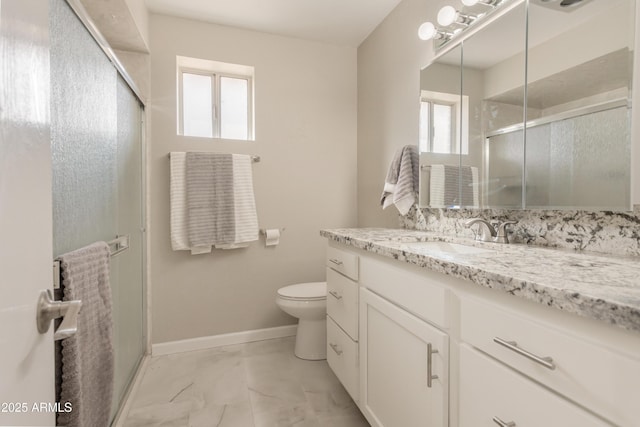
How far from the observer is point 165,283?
2.20m

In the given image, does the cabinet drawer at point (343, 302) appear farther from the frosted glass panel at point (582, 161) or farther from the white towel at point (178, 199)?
the white towel at point (178, 199)

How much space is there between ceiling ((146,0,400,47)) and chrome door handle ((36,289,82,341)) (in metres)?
2.13

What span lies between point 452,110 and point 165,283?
2.14 meters

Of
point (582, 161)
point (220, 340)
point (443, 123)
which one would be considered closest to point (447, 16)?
point (443, 123)

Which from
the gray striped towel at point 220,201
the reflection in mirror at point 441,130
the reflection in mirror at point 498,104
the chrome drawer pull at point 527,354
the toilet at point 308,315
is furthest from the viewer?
the gray striped towel at point 220,201

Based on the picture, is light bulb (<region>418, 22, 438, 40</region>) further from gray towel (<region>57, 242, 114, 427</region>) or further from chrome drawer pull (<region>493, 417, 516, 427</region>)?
gray towel (<region>57, 242, 114, 427</region>)

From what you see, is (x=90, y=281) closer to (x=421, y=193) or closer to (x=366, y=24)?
(x=421, y=193)

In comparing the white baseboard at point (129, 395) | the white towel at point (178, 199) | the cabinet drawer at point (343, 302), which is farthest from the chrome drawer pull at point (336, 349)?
the white towel at point (178, 199)

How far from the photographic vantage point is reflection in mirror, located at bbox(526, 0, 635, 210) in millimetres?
954

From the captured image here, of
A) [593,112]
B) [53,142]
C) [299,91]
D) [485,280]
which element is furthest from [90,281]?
[299,91]

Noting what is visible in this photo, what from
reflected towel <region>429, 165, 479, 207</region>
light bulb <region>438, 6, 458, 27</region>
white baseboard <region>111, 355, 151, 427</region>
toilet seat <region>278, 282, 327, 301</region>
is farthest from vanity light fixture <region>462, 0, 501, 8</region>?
white baseboard <region>111, 355, 151, 427</region>

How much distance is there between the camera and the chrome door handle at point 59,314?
1.69 feet

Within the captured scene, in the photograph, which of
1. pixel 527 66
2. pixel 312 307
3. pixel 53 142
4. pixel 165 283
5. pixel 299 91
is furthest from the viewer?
pixel 299 91

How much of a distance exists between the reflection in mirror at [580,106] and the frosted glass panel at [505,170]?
45mm
